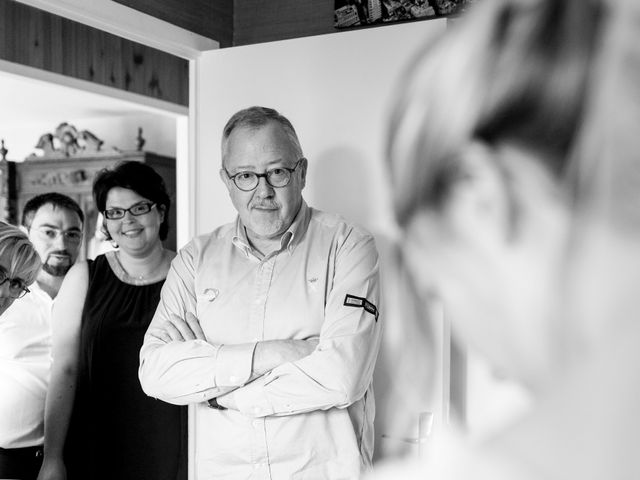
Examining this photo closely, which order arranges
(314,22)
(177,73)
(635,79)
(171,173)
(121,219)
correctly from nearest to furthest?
(635,79) < (314,22) < (121,219) < (177,73) < (171,173)

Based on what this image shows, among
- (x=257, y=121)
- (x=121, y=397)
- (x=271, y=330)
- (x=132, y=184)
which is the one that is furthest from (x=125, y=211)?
(x=271, y=330)

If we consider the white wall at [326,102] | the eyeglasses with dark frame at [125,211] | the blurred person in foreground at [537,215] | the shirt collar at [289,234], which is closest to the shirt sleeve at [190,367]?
the shirt collar at [289,234]

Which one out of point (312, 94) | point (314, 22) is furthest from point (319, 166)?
point (314, 22)

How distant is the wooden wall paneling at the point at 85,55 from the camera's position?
4148 millimetres

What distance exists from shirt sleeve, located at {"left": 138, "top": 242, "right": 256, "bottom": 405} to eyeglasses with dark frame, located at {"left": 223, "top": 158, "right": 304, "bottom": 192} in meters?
0.40

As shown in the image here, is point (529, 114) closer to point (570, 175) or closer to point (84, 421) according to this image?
point (570, 175)

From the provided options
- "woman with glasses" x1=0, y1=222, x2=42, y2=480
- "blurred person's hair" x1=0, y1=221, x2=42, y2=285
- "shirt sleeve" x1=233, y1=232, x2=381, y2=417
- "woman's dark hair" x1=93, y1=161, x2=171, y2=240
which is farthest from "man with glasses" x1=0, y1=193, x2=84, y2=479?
"shirt sleeve" x1=233, y1=232, x2=381, y2=417

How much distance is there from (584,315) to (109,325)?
3.18m

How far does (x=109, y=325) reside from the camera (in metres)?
3.35

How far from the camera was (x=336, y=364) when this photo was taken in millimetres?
2107

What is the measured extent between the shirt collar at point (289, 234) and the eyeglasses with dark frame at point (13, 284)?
47.1 inches

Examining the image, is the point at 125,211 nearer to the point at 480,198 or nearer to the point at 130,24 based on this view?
the point at 130,24

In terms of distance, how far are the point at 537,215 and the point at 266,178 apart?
6.70 ft

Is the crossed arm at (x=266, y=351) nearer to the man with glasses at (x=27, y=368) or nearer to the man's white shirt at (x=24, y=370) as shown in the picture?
the man with glasses at (x=27, y=368)
